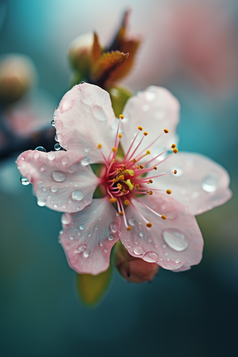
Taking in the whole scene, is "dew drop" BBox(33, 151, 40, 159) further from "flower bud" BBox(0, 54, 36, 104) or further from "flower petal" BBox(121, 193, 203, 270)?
"flower bud" BBox(0, 54, 36, 104)

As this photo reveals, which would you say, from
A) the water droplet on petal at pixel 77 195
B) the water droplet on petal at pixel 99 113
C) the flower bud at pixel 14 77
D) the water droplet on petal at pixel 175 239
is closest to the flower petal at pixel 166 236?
the water droplet on petal at pixel 175 239

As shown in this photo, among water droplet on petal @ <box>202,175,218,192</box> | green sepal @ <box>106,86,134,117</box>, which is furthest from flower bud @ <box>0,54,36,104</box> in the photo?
water droplet on petal @ <box>202,175,218,192</box>

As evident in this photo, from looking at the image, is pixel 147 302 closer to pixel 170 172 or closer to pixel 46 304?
pixel 46 304

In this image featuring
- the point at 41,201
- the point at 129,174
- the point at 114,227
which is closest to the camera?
the point at 41,201

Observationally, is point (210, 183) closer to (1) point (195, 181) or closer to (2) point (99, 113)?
(1) point (195, 181)

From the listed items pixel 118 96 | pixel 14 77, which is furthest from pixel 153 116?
pixel 14 77

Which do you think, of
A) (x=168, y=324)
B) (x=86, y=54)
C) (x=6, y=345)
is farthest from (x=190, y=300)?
(x=86, y=54)

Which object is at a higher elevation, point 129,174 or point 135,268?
point 129,174

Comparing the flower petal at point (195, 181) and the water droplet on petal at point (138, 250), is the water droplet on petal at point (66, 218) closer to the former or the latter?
the water droplet on petal at point (138, 250)
